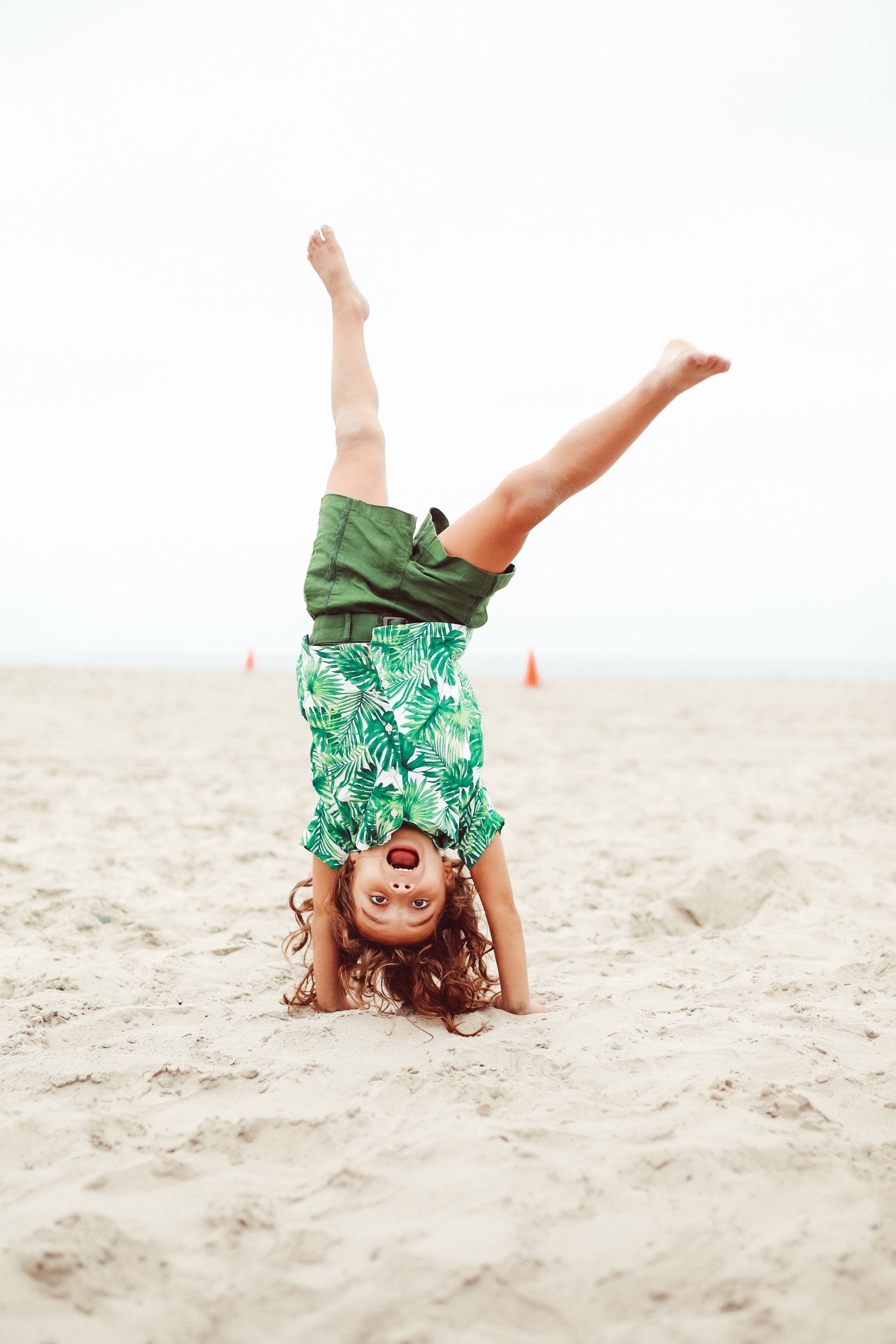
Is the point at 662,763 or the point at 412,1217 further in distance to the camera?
the point at 662,763

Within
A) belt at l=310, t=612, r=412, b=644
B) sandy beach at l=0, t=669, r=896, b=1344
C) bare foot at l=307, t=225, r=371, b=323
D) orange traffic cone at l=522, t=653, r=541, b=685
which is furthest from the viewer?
orange traffic cone at l=522, t=653, r=541, b=685

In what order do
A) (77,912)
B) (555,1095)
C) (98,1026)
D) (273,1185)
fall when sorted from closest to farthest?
(273,1185) → (555,1095) → (98,1026) → (77,912)

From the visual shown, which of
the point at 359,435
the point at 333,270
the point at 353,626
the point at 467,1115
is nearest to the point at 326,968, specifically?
the point at 467,1115

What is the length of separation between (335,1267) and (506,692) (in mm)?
12536

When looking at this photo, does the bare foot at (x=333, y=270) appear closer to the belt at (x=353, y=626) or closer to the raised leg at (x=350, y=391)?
the raised leg at (x=350, y=391)

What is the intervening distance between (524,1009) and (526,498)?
146cm

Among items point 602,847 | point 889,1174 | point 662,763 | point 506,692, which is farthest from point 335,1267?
point 506,692

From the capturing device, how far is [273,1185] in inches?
68.1

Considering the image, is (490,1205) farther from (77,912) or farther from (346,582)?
(77,912)

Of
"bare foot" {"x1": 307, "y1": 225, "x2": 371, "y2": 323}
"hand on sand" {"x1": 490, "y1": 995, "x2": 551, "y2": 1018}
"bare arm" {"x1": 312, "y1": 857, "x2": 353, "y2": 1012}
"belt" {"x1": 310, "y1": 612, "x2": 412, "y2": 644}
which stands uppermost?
"bare foot" {"x1": 307, "y1": 225, "x2": 371, "y2": 323}

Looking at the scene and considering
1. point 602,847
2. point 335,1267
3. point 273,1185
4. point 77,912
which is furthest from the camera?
point 602,847

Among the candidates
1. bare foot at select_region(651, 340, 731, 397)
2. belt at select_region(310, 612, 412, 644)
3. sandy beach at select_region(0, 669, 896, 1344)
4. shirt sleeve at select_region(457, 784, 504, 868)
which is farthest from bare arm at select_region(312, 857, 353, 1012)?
bare foot at select_region(651, 340, 731, 397)

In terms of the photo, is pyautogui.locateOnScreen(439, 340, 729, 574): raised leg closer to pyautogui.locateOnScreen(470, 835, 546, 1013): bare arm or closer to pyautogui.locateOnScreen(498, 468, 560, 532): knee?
pyautogui.locateOnScreen(498, 468, 560, 532): knee

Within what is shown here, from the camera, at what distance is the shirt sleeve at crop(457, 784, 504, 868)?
2654 millimetres
